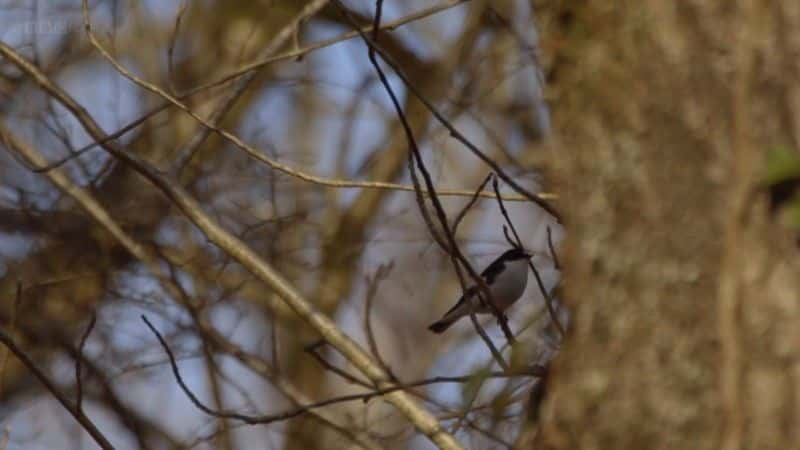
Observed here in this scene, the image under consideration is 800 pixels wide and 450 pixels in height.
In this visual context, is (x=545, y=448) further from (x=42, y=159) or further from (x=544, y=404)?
(x=42, y=159)

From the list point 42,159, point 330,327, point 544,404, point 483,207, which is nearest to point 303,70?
point 483,207

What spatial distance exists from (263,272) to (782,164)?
2.15 meters

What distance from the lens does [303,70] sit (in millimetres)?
7008

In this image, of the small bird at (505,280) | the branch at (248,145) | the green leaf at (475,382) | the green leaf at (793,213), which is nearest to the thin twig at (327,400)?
the green leaf at (475,382)

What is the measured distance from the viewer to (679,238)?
1674mm

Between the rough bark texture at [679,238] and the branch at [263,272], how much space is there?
4.70ft

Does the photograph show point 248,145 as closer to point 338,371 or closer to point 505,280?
point 338,371

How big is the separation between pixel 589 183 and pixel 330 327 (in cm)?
176

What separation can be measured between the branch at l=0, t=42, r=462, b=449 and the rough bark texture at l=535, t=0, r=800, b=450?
1.43 meters

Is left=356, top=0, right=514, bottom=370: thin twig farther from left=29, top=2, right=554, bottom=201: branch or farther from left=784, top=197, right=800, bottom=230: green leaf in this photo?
left=784, top=197, right=800, bottom=230: green leaf

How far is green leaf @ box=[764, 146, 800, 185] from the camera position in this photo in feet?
5.18

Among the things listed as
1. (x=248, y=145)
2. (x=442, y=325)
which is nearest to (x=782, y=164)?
(x=248, y=145)

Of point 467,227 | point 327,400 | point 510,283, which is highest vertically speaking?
point 467,227

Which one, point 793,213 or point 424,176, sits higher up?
point 424,176
